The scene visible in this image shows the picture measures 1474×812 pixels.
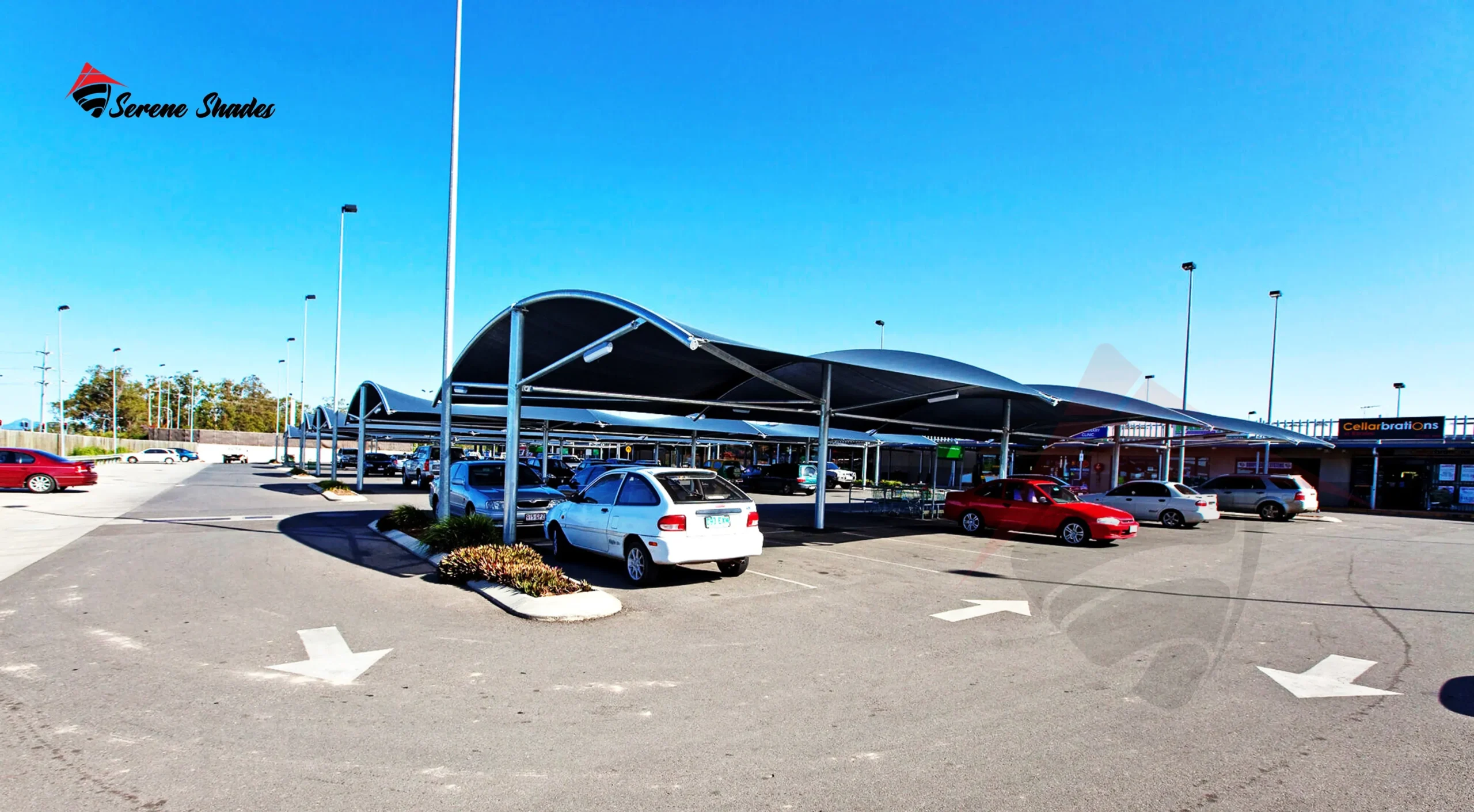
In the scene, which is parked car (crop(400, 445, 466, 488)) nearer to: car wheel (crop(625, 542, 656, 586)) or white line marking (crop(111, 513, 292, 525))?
white line marking (crop(111, 513, 292, 525))

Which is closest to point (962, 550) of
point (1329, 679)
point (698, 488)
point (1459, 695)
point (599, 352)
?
point (698, 488)

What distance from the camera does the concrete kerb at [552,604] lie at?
322 inches

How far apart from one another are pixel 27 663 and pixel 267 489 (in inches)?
1081

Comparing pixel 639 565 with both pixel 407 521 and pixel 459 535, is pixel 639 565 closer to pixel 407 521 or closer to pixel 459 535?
pixel 459 535

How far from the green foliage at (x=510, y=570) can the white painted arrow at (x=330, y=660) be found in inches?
90.6

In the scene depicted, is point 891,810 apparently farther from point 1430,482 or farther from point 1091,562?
point 1430,482

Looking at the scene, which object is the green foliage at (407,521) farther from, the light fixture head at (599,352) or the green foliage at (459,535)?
the light fixture head at (599,352)

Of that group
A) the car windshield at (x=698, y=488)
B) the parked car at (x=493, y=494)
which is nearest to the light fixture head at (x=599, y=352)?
the car windshield at (x=698, y=488)

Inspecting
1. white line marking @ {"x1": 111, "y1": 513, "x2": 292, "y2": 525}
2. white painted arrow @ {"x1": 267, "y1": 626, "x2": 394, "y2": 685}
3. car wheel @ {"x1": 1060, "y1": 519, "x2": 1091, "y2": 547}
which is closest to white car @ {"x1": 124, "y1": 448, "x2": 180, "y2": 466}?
white line marking @ {"x1": 111, "y1": 513, "x2": 292, "y2": 525}

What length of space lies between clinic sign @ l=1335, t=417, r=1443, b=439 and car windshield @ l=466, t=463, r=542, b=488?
3474 centimetres

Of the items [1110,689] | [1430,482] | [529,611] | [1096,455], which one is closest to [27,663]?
[529,611]

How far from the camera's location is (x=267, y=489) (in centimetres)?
3022

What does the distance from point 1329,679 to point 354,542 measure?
14846mm

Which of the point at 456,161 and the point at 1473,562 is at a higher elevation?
the point at 456,161
